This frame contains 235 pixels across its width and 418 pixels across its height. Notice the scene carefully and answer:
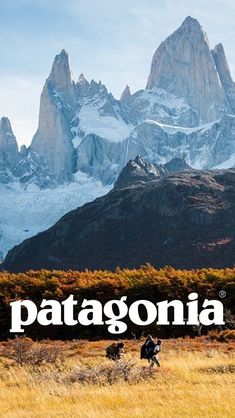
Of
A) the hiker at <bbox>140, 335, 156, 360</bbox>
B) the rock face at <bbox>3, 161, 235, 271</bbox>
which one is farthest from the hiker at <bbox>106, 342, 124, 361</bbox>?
the rock face at <bbox>3, 161, 235, 271</bbox>

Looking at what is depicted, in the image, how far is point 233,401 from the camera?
52.4ft

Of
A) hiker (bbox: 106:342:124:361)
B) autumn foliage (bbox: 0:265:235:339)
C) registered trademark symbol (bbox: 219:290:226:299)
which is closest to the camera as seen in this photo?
hiker (bbox: 106:342:124:361)

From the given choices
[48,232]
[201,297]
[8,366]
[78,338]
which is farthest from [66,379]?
[48,232]

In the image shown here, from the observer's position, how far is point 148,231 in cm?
15162

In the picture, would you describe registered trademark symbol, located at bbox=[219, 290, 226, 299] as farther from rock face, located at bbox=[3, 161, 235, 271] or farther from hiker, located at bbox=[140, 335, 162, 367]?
rock face, located at bbox=[3, 161, 235, 271]

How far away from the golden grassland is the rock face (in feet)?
315

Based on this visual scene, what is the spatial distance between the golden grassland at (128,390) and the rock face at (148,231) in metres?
96.1

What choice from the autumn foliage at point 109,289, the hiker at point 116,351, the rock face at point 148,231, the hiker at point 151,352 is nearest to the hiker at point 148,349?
the hiker at point 151,352

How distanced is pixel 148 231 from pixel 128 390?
5251 inches

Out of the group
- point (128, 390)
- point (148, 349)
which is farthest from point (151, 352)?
point (128, 390)

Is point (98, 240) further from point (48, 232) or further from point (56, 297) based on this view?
point (56, 297)

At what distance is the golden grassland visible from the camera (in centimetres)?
1556

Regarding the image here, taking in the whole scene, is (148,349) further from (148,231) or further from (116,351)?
(148,231)

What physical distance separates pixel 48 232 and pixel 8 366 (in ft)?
494
